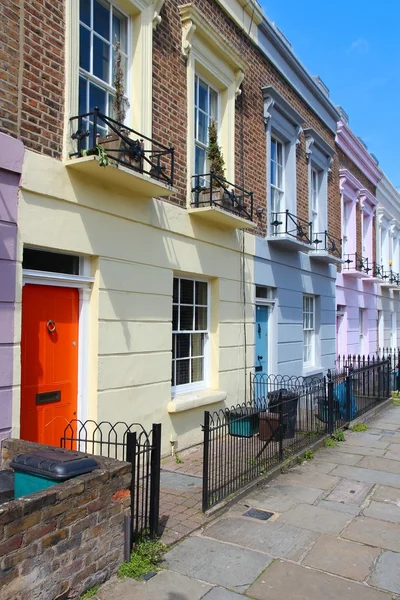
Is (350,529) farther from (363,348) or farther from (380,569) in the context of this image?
(363,348)

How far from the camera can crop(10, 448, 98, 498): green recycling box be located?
3611 mm

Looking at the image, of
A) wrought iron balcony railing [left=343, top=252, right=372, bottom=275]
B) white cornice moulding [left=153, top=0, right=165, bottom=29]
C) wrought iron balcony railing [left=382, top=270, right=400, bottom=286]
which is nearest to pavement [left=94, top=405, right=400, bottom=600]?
white cornice moulding [left=153, top=0, right=165, bottom=29]

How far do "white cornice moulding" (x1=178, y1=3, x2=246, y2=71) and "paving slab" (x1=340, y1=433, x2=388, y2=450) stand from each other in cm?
690

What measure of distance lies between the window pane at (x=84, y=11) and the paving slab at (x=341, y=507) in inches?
251

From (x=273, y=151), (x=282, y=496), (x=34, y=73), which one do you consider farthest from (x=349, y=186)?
(x=34, y=73)

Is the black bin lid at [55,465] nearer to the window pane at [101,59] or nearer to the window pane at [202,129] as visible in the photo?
the window pane at [101,59]

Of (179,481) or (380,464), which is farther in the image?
(380,464)

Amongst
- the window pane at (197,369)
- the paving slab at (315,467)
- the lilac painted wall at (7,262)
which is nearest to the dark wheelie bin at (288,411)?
the paving slab at (315,467)

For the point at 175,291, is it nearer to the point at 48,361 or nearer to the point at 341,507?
the point at 48,361

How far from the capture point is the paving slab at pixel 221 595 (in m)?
3.65

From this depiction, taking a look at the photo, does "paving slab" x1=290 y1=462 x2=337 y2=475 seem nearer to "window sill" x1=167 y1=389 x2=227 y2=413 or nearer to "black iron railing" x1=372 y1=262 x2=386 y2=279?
"window sill" x1=167 y1=389 x2=227 y2=413

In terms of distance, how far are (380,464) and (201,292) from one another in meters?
3.87

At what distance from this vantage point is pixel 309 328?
13.2 meters

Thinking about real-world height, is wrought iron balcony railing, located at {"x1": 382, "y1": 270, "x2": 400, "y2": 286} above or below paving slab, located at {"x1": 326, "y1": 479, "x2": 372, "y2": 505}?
above
